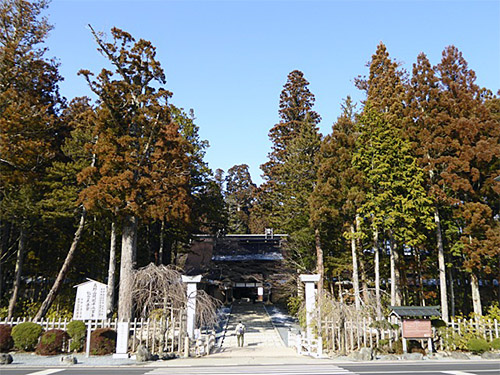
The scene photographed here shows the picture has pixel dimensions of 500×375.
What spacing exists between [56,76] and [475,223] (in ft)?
78.9

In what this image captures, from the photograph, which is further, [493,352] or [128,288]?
[128,288]

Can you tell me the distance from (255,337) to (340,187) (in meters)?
9.47

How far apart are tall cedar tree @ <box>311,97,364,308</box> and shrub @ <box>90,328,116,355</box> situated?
11.4m

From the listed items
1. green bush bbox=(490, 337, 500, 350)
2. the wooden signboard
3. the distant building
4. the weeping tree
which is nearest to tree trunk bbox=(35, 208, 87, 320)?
the weeping tree

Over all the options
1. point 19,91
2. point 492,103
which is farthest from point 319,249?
point 19,91

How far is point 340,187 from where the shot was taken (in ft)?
64.6

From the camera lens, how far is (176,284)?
15.2 m

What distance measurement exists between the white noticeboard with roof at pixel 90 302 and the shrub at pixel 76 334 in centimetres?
110

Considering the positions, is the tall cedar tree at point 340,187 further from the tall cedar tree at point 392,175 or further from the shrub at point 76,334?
the shrub at point 76,334

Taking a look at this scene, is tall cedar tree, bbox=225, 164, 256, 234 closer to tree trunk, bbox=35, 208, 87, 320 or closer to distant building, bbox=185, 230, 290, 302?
distant building, bbox=185, 230, 290, 302

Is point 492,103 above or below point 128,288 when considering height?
above

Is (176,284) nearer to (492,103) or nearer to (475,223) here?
(475,223)

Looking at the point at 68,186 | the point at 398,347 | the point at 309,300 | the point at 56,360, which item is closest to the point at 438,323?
the point at 398,347

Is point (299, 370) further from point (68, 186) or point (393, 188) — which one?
point (68, 186)
